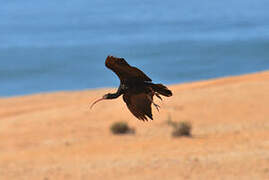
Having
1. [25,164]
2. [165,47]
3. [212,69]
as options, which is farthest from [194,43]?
[25,164]

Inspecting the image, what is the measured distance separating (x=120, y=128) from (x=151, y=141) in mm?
1750

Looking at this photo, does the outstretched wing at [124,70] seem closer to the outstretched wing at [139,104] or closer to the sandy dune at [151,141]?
the outstretched wing at [139,104]

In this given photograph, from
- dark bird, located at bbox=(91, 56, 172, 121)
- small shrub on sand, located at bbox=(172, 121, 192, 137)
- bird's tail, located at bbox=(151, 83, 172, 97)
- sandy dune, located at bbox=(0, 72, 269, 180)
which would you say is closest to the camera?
dark bird, located at bbox=(91, 56, 172, 121)

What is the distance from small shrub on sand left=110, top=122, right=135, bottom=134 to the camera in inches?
828

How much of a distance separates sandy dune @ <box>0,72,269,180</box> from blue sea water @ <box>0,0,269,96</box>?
14.4 meters

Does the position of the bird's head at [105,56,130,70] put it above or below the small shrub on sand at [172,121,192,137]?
below

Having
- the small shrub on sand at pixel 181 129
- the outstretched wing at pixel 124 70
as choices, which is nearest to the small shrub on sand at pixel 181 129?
the small shrub on sand at pixel 181 129

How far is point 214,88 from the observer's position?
93.3 ft

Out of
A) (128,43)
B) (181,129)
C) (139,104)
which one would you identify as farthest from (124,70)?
(128,43)

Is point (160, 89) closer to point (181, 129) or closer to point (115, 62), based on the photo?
point (115, 62)

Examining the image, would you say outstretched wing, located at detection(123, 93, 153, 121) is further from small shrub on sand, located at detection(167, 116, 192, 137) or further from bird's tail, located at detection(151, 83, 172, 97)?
small shrub on sand, located at detection(167, 116, 192, 137)

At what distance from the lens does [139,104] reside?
309 cm

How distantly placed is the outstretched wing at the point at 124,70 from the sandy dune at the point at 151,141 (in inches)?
473

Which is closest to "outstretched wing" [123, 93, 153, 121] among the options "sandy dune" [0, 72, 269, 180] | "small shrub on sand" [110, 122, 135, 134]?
"sandy dune" [0, 72, 269, 180]
